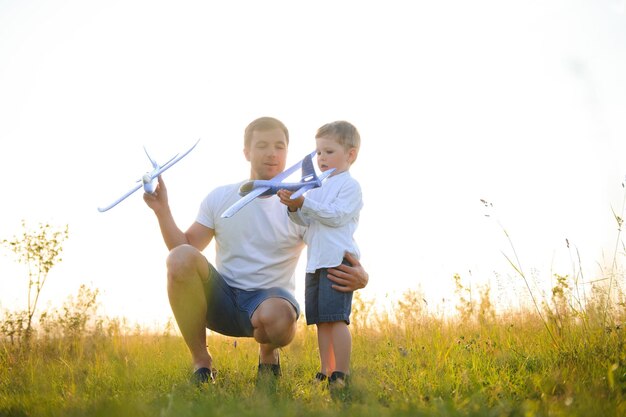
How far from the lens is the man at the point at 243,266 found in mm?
3471

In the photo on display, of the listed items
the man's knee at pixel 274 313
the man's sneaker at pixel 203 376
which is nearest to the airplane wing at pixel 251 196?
the man's knee at pixel 274 313

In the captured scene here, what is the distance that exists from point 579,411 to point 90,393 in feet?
7.77

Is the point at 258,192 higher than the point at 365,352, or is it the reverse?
the point at 258,192

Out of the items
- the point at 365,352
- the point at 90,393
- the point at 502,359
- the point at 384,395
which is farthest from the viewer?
the point at 365,352

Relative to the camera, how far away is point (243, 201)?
2.74 metres

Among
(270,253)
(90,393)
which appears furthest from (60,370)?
(270,253)

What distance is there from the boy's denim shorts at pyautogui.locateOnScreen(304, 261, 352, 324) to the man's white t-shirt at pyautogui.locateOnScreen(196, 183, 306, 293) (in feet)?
1.43

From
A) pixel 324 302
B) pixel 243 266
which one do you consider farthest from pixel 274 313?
pixel 243 266

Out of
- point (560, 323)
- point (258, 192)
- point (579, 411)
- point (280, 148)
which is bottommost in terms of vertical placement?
point (579, 411)

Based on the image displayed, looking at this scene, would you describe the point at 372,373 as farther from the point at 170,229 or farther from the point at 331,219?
the point at 170,229

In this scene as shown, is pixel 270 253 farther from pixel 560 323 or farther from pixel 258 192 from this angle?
pixel 560 323

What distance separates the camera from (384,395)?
2744 mm

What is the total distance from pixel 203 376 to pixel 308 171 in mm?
1446

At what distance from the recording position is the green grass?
7.36 ft
